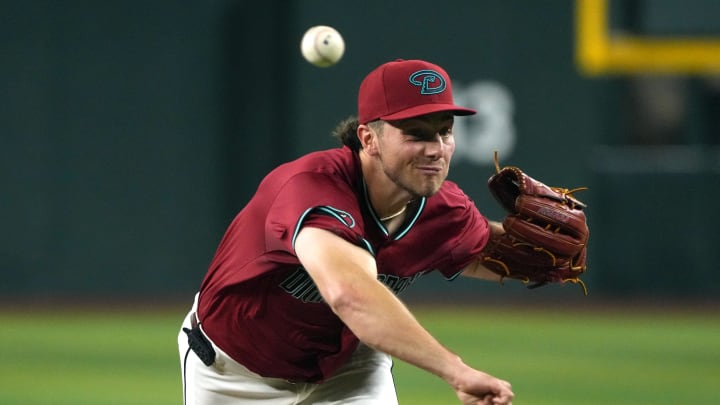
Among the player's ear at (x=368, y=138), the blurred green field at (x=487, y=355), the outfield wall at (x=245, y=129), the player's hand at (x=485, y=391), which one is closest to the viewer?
the player's hand at (x=485, y=391)

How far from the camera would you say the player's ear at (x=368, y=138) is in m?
3.94

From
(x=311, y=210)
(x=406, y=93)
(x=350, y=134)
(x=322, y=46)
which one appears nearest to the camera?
(x=311, y=210)

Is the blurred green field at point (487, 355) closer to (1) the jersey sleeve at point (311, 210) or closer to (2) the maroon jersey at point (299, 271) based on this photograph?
(2) the maroon jersey at point (299, 271)

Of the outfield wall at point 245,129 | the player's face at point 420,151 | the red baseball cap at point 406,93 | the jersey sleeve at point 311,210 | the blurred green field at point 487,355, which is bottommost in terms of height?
the blurred green field at point 487,355

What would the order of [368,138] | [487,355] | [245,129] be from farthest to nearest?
1. [245,129]
2. [487,355]
3. [368,138]

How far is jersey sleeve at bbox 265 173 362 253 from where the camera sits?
3594 mm

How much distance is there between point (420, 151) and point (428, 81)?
0.71 feet

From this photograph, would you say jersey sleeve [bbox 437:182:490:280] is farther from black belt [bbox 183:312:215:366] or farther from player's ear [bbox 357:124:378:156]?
black belt [bbox 183:312:215:366]

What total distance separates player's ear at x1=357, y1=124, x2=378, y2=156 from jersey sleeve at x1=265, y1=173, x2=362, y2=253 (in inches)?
6.3

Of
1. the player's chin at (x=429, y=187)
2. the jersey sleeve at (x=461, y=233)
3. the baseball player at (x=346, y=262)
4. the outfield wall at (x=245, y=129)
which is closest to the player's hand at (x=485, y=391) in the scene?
the baseball player at (x=346, y=262)

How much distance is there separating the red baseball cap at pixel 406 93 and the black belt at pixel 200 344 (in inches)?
41.4

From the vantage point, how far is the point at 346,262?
3.45 metres

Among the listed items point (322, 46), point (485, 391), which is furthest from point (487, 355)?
point (485, 391)

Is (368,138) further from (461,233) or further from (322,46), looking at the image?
(322,46)
